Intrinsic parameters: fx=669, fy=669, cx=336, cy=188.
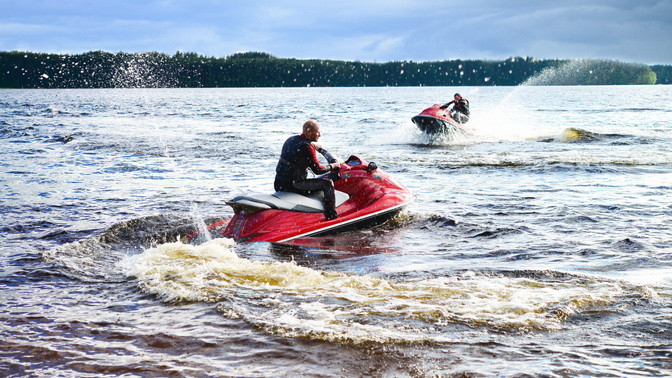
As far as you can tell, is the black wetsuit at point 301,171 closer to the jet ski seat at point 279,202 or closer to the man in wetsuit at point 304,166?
the man in wetsuit at point 304,166

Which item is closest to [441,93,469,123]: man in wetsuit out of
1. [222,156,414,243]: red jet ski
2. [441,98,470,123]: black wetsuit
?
[441,98,470,123]: black wetsuit

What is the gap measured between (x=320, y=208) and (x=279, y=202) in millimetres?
731

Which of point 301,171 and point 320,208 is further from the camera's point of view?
point 320,208

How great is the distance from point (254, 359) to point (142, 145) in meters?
22.4

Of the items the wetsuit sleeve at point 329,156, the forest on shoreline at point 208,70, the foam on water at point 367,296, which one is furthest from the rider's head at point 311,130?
the forest on shoreline at point 208,70

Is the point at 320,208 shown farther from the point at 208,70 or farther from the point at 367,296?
the point at 208,70

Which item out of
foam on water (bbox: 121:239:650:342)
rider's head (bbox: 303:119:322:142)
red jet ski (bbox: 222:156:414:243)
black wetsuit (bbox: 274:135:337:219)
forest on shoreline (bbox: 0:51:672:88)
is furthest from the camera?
forest on shoreline (bbox: 0:51:672:88)

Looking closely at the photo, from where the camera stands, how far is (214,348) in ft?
17.9

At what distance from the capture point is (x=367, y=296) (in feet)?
22.5

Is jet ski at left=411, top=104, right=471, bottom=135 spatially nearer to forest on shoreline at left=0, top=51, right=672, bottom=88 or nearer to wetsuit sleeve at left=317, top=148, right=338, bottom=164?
wetsuit sleeve at left=317, top=148, right=338, bottom=164

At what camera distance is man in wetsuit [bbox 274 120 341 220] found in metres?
9.50

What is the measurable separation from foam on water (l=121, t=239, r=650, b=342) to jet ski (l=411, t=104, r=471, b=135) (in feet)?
59.2

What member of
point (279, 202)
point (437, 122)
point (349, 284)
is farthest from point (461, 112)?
point (349, 284)

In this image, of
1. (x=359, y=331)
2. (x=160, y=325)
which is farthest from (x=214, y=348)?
(x=359, y=331)
